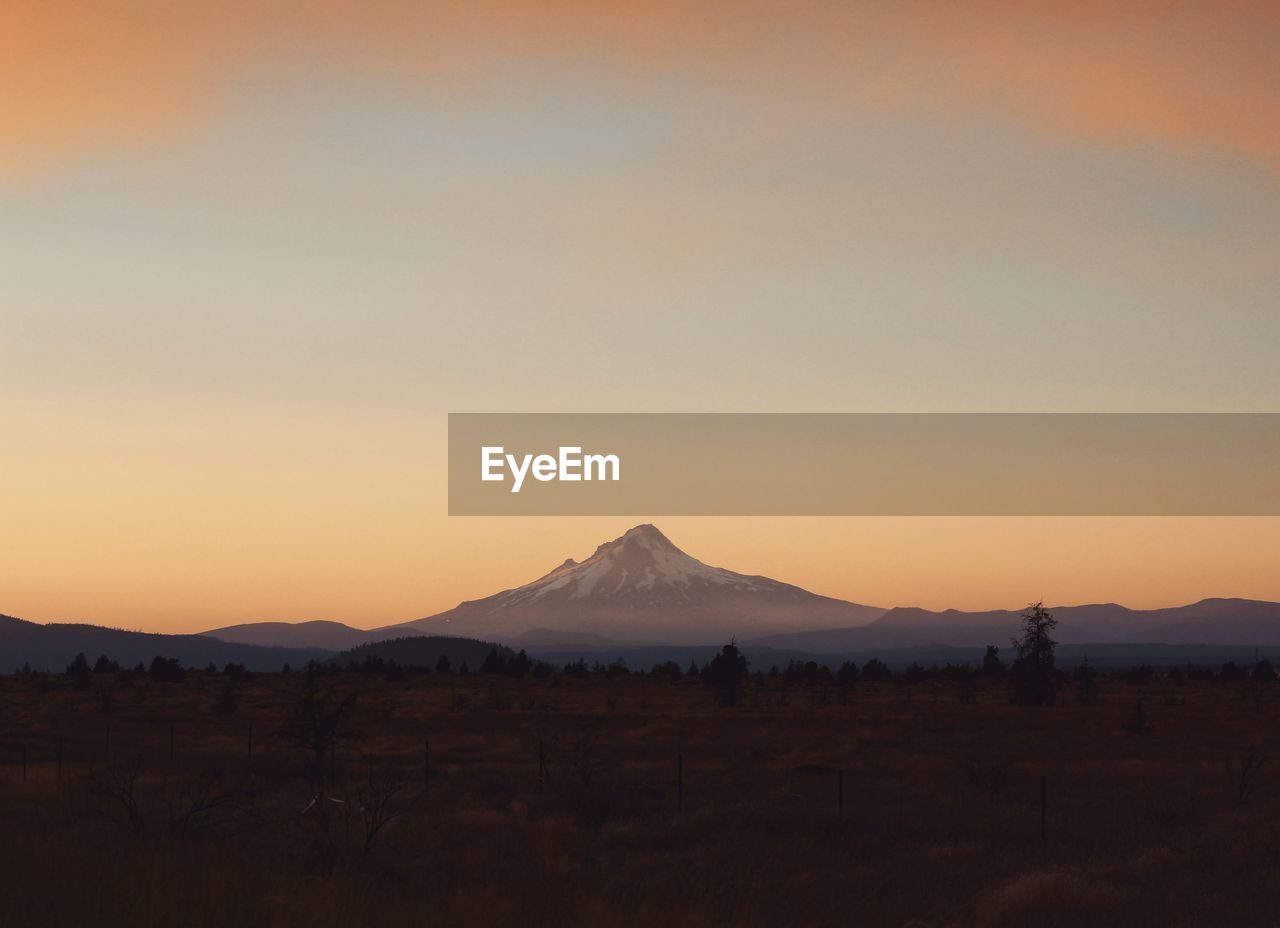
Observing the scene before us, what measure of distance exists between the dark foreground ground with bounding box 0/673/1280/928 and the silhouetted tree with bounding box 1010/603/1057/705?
9293 millimetres

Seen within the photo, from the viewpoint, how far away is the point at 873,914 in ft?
53.0

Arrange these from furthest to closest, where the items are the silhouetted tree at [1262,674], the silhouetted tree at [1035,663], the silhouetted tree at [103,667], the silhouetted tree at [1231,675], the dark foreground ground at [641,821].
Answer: the silhouetted tree at [1231,675]
the silhouetted tree at [1262,674]
the silhouetted tree at [103,667]
the silhouetted tree at [1035,663]
the dark foreground ground at [641,821]

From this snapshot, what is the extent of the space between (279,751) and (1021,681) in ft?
144

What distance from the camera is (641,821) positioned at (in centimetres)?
2620

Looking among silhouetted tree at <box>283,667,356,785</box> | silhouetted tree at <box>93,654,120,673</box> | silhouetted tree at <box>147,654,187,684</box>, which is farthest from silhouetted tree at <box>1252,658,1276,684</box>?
silhouetted tree at <box>93,654,120,673</box>

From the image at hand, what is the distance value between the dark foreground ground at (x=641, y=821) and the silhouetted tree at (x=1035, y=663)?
30.5 ft

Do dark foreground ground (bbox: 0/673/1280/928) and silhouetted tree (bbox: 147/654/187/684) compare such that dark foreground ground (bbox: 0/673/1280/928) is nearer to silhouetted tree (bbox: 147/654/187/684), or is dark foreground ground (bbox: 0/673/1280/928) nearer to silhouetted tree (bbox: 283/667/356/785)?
silhouetted tree (bbox: 283/667/356/785)

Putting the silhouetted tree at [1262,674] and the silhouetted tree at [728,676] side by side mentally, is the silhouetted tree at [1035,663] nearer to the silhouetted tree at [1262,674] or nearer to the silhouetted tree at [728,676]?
the silhouetted tree at [728,676]

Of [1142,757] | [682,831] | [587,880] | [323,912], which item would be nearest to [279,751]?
[682,831]

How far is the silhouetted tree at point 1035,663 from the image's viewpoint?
69.1m

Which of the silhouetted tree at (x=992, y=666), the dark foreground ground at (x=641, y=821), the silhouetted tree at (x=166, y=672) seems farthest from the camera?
the silhouetted tree at (x=992, y=666)

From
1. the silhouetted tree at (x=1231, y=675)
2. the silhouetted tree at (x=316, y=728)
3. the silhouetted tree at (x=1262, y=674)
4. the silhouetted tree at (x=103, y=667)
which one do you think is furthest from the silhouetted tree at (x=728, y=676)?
the silhouetted tree at (x=1231, y=675)

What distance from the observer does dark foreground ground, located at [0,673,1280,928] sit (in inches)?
359

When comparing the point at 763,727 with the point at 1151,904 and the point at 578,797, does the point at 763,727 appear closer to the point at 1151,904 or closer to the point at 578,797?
the point at 578,797
